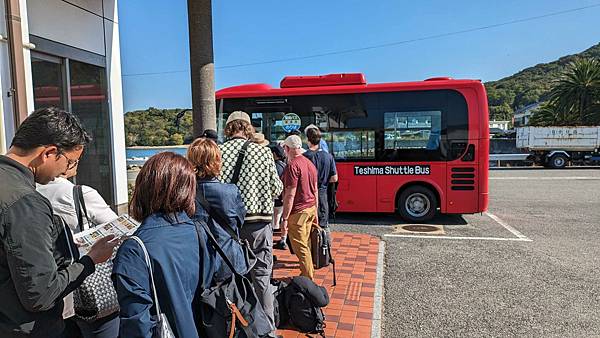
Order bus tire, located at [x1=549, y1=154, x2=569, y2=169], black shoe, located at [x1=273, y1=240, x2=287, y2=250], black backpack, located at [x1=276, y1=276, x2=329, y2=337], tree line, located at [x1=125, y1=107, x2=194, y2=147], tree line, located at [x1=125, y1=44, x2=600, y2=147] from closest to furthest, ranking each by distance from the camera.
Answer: black backpack, located at [x1=276, y1=276, x2=329, y2=337] < black shoe, located at [x1=273, y1=240, x2=287, y2=250] < tree line, located at [x1=125, y1=44, x2=600, y2=147] < tree line, located at [x1=125, y1=107, x2=194, y2=147] < bus tire, located at [x1=549, y1=154, x2=569, y2=169]

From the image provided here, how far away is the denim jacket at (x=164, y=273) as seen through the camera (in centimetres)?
148

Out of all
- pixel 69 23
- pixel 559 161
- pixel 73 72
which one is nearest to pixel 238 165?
pixel 73 72

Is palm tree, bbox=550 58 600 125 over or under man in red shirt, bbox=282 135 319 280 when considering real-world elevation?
over

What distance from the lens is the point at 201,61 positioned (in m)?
3.44

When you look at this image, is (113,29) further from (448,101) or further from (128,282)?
(448,101)

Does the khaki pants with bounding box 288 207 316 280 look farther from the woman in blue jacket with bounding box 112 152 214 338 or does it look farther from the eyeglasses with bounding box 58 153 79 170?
the eyeglasses with bounding box 58 153 79 170

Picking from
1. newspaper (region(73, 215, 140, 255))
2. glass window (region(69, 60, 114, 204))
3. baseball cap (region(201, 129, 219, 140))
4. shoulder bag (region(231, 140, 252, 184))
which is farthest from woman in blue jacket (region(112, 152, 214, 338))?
glass window (region(69, 60, 114, 204))

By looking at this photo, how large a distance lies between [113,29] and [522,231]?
7.97 metres

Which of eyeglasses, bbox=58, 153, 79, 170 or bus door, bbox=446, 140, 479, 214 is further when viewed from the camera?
bus door, bbox=446, 140, 479, 214

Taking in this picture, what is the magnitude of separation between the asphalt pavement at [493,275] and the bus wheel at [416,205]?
12.8 inches

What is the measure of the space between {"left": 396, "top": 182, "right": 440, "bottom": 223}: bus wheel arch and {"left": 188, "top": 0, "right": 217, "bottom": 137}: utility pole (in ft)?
19.0

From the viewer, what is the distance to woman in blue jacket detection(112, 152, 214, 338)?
1486mm

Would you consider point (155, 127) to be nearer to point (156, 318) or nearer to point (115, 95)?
point (115, 95)

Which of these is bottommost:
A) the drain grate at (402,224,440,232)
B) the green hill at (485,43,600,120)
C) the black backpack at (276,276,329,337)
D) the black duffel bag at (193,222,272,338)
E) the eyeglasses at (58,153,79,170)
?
the drain grate at (402,224,440,232)
